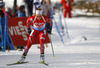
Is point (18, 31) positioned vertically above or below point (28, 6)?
below

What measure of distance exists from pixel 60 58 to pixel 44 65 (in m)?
1.27

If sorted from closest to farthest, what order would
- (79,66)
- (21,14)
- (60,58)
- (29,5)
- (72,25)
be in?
(79,66), (60,58), (21,14), (29,5), (72,25)

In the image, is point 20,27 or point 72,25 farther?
point 72,25

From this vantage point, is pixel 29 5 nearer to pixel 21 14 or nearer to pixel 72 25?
pixel 21 14

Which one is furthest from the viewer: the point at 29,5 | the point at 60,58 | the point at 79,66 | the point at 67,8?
the point at 67,8

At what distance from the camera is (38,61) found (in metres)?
8.42

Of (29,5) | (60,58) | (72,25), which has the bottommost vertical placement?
(72,25)

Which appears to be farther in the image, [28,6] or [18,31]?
[28,6]

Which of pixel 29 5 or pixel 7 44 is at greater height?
pixel 29 5

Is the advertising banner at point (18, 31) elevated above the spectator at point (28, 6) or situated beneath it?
situated beneath

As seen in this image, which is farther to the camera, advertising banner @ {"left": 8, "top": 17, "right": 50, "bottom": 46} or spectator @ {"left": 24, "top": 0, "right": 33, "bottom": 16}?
spectator @ {"left": 24, "top": 0, "right": 33, "bottom": 16}

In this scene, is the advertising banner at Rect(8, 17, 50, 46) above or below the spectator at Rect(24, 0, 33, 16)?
below

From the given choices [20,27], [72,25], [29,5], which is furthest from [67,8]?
[20,27]

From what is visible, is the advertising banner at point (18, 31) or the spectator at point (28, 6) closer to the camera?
the advertising banner at point (18, 31)
